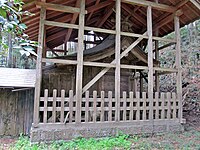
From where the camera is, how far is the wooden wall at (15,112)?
6488 millimetres

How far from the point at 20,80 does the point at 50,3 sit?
2.82 meters

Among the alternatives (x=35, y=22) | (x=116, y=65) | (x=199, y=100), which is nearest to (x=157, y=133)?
(x=116, y=65)

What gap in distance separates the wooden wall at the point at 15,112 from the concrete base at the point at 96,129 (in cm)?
194

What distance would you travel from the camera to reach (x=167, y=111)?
6301mm

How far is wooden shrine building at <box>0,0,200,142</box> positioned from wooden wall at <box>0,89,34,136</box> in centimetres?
63

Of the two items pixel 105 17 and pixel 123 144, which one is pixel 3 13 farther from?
pixel 105 17

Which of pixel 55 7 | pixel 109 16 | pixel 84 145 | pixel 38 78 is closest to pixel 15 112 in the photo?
pixel 38 78

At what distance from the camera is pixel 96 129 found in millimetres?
5473

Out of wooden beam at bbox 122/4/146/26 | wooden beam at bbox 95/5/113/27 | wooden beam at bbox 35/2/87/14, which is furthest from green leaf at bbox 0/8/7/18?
wooden beam at bbox 122/4/146/26

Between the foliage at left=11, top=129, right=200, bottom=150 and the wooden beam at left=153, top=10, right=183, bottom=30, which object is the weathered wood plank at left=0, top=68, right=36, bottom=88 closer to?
the foliage at left=11, top=129, right=200, bottom=150

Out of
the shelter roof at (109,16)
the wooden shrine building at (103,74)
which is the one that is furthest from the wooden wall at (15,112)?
the shelter roof at (109,16)

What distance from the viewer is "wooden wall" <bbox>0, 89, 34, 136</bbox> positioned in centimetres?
649

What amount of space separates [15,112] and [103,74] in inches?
135

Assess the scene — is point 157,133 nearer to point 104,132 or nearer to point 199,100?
point 104,132
